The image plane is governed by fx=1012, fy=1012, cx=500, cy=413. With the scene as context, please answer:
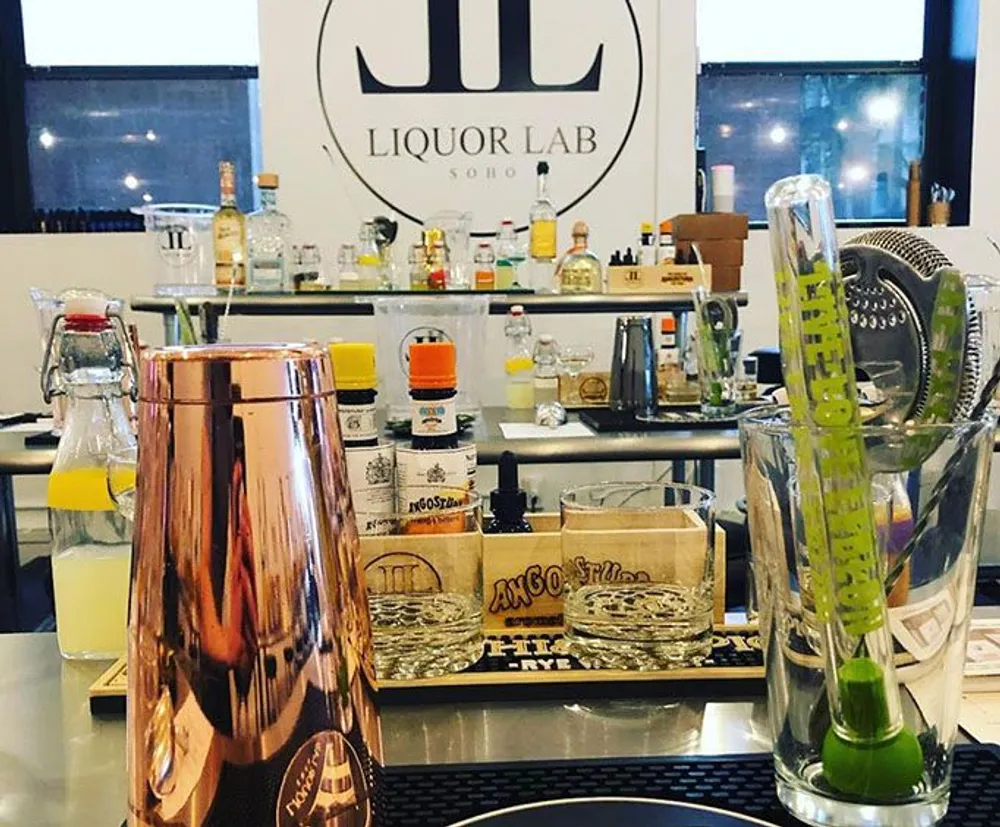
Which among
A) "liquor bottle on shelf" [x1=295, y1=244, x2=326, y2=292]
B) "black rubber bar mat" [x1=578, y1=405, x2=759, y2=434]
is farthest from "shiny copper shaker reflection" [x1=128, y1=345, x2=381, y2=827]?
"liquor bottle on shelf" [x1=295, y1=244, x2=326, y2=292]

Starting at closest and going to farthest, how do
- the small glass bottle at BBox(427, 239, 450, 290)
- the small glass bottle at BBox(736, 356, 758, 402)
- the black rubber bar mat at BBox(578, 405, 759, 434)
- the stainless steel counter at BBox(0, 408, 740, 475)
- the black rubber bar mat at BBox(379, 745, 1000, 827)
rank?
the black rubber bar mat at BBox(379, 745, 1000, 827) < the stainless steel counter at BBox(0, 408, 740, 475) < the black rubber bar mat at BBox(578, 405, 759, 434) < the small glass bottle at BBox(736, 356, 758, 402) < the small glass bottle at BBox(427, 239, 450, 290)

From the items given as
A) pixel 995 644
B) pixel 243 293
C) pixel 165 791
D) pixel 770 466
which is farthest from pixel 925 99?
pixel 165 791

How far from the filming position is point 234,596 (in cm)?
35

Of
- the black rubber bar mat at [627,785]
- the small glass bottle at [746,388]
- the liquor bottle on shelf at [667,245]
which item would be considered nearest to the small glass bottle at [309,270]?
the liquor bottle on shelf at [667,245]

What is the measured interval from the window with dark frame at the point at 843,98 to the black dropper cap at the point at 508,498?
2844 millimetres

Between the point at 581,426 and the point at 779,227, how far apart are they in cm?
160

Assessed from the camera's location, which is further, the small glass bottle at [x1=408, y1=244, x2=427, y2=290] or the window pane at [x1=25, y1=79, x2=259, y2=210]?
the window pane at [x1=25, y1=79, x2=259, y2=210]

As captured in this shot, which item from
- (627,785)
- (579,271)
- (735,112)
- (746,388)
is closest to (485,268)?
(579,271)

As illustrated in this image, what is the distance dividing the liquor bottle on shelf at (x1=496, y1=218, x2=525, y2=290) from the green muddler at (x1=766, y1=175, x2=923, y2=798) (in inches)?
84.0

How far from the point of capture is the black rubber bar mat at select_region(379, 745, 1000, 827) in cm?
46

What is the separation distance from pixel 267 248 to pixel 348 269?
0.21 m

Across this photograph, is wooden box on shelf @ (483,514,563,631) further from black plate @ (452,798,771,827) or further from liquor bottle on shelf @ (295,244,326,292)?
liquor bottle on shelf @ (295,244,326,292)

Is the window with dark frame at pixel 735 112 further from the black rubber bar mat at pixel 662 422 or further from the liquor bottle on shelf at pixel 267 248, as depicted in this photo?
the black rubber bar mat at pixel 662 422

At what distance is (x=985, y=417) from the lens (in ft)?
1.51
